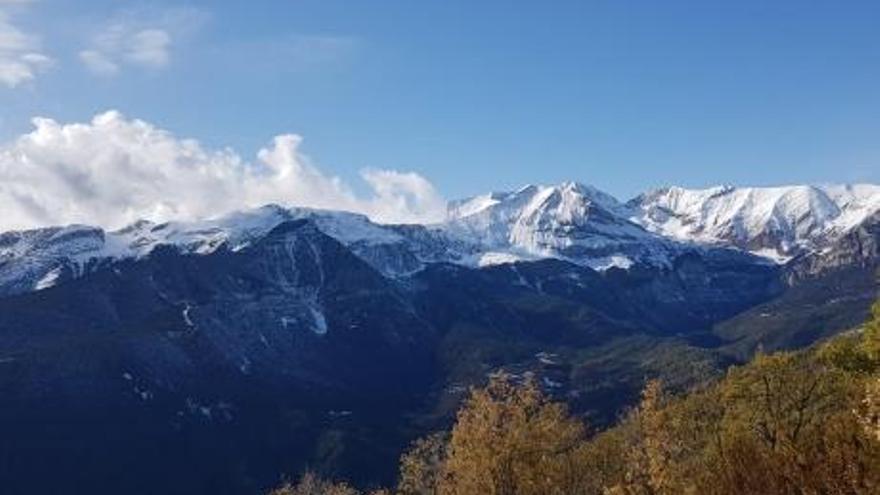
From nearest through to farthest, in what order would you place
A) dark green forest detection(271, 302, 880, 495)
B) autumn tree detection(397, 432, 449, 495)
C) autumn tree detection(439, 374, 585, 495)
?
dark green forest detection(271, 302, 880, 495) < autumn tree detection(439, 374, 585, 495) < autumn tree detection(397, 432, 449, 495)

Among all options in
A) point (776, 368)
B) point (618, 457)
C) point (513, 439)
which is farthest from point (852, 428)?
point (618, 457)

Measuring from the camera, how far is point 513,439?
281 feet

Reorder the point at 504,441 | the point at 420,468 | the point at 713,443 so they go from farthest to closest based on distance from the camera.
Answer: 1. the point at 420,468
2. the point at 713,443
3. the point at 504,441

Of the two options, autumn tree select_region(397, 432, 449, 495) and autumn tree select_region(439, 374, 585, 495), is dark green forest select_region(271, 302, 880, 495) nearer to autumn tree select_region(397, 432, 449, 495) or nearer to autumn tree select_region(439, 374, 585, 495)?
autumn tree select_region(439, 374, 585, 495)

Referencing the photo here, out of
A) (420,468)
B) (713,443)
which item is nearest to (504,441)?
(713,443)

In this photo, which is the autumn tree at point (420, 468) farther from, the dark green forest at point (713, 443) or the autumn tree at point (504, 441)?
the autumn tree at point (504, 441)

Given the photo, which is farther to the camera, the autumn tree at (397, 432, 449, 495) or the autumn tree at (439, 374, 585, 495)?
the autumn tree at (397, 432, 449, 495)

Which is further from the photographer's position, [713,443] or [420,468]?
[420,468]

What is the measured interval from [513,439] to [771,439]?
2462 cm

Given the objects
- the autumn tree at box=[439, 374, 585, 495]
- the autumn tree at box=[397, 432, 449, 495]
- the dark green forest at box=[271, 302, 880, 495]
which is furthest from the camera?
the autumn tree at box=[397, 432, 449, 495]

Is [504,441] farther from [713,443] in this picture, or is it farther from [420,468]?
[420,468]

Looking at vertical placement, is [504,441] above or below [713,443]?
above

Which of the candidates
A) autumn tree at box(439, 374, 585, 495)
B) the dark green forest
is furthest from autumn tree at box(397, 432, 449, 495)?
autumn tree at box(439, 374, 585, 495)

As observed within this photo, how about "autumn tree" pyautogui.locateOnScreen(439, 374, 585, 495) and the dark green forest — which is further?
"autumn tree" pyautogui.locateOnScreen(439, 374, 585, 495)
